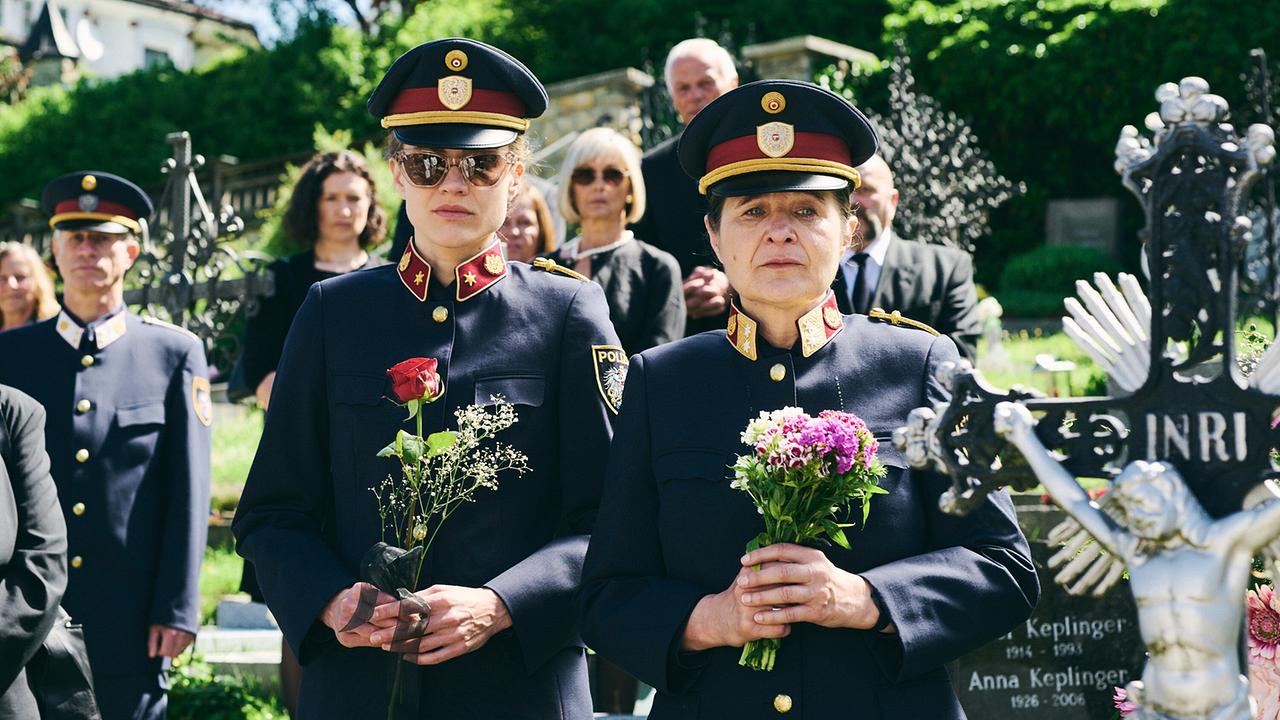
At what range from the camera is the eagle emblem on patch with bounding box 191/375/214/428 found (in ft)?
16.5

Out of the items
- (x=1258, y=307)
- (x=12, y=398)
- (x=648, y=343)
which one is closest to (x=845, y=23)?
(x=1258, y=307)

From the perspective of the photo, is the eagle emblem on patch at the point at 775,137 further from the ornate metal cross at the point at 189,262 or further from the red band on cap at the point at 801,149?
the ornate metal cross at the point at 189,262

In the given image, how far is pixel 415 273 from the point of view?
10.6 feet

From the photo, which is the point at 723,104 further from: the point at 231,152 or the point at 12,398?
the point at 231,152

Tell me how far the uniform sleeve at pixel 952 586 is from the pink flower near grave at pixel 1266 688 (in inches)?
27.4

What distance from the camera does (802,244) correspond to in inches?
107

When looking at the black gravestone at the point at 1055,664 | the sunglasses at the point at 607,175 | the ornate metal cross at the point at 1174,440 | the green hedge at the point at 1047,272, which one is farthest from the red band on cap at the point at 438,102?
the green hedge at the point at 1047,272

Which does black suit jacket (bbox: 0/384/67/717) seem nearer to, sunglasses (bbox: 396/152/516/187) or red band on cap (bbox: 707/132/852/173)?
sunglasses (bbox: 396/152/516/187)

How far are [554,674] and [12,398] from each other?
1807mm

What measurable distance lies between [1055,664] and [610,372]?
2.76m

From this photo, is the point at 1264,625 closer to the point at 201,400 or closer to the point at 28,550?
the point at 28,550

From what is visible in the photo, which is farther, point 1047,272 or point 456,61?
point 1047,272

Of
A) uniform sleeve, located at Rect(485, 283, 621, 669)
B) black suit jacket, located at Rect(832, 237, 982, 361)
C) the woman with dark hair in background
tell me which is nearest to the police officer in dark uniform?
uniform sleeve, located at Rect(485, 283, 621, 669)

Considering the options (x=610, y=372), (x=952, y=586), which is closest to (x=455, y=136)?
(x=610, y=372)
